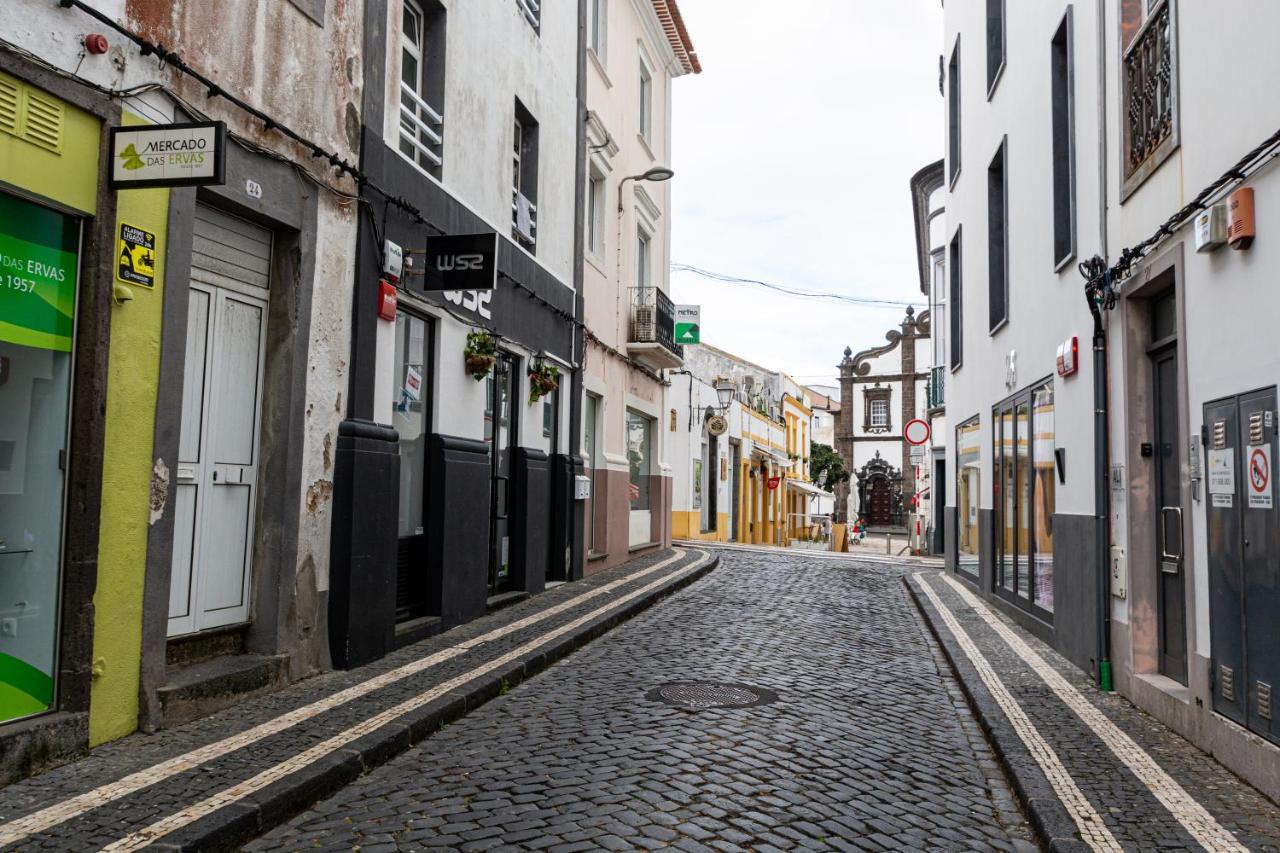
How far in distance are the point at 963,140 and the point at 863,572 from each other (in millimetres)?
7659

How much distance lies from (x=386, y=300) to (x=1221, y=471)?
5.99 m

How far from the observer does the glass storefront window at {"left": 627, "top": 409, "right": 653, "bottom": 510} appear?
18.5 m

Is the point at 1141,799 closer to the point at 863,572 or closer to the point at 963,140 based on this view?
the point at 963,140

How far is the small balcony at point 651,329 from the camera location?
A: 17672 millimetres

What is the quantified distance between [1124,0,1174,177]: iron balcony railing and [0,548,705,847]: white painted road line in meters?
6.34

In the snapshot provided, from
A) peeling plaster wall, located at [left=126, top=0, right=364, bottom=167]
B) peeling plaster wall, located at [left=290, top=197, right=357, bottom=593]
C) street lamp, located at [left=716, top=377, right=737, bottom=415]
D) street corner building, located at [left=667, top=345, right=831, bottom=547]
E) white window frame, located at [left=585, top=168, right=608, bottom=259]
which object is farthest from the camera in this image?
street corner building, located at [left=667, top=345, right=831, bottom=547]

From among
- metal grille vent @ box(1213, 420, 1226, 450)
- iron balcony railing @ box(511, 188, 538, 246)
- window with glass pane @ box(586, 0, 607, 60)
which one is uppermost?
window with glass pane @ box(586, 0, 607, 60)

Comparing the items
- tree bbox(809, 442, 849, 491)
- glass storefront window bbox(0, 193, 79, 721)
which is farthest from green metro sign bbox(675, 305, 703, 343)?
tree bbox(809, 442, 849, 491)

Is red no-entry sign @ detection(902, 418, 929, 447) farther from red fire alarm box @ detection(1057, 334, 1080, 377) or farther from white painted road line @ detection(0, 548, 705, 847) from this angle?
white painted road line @ detection(0, 548, 705, 847)

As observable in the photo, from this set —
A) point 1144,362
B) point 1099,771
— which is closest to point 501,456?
point 1144,362

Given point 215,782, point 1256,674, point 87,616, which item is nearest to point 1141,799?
point 1256,674

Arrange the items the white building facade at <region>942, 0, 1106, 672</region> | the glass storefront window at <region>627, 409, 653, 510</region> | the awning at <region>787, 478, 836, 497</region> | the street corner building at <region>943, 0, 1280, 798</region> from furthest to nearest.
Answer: the awning at <region>787, 478, 836, 497</region>
the glass storefront window at <region>627, 409, 653, 510</region>
the white building facade at <region>942, 0, 1106, 672</region>
the street corner building at <region>943, 0, 1280, 798</region>

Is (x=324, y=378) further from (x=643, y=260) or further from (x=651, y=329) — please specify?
(x=643, y=260)

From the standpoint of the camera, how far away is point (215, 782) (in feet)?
15.5
